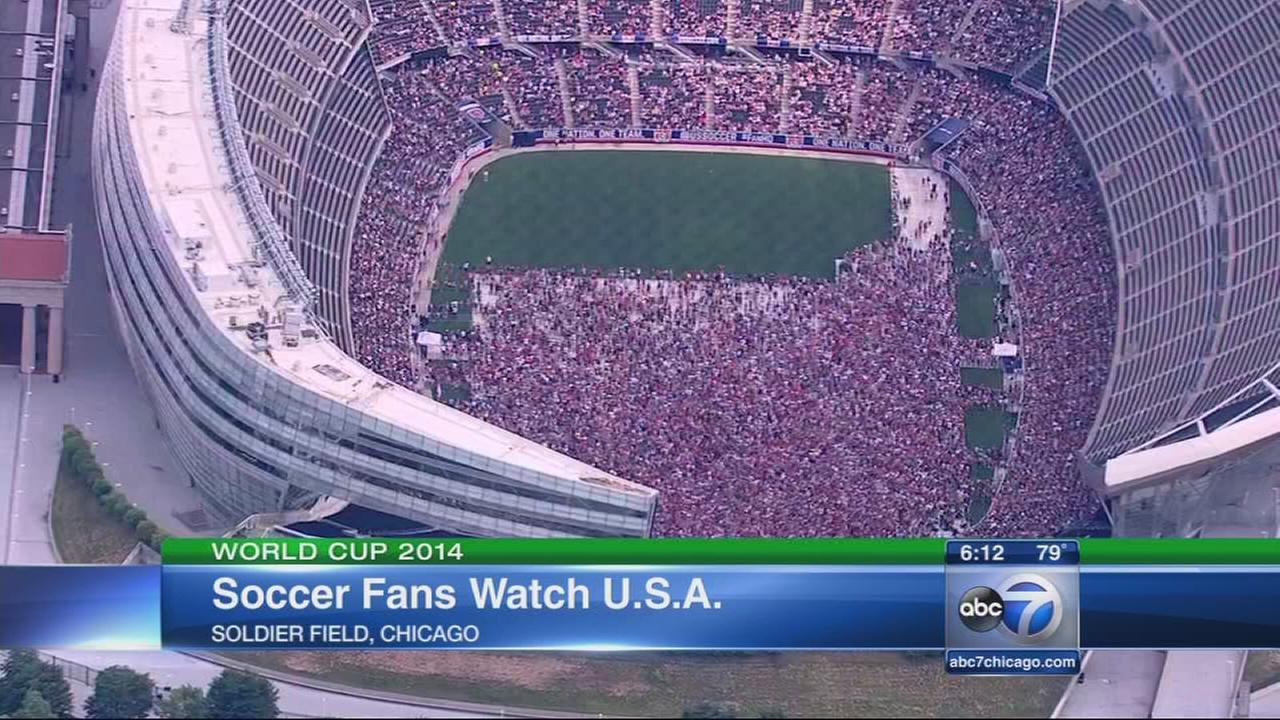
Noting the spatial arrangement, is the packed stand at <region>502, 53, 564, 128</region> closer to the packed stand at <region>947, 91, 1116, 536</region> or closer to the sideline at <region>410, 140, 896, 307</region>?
the sideline at <region>410, 140, 896, 307</region>

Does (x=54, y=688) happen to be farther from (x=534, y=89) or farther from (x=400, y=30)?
(x=534, y=89)

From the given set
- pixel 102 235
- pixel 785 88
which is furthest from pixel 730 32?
pixel 102 235

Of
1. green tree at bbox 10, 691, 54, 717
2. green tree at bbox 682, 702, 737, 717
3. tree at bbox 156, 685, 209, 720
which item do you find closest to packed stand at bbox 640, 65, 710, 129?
tree at bbox 156, 685, 209, 720

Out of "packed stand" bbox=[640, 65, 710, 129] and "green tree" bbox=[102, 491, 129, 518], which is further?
"packed stand" bbox=[640, 65, 710, 129]

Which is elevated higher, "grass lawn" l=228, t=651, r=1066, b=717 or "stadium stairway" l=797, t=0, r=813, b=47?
"stadium stairway" l=797, t=0, r=813, b=47

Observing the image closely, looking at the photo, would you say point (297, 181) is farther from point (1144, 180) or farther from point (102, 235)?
point (1144, 180)

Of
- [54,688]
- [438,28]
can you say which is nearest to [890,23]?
[438,28]
